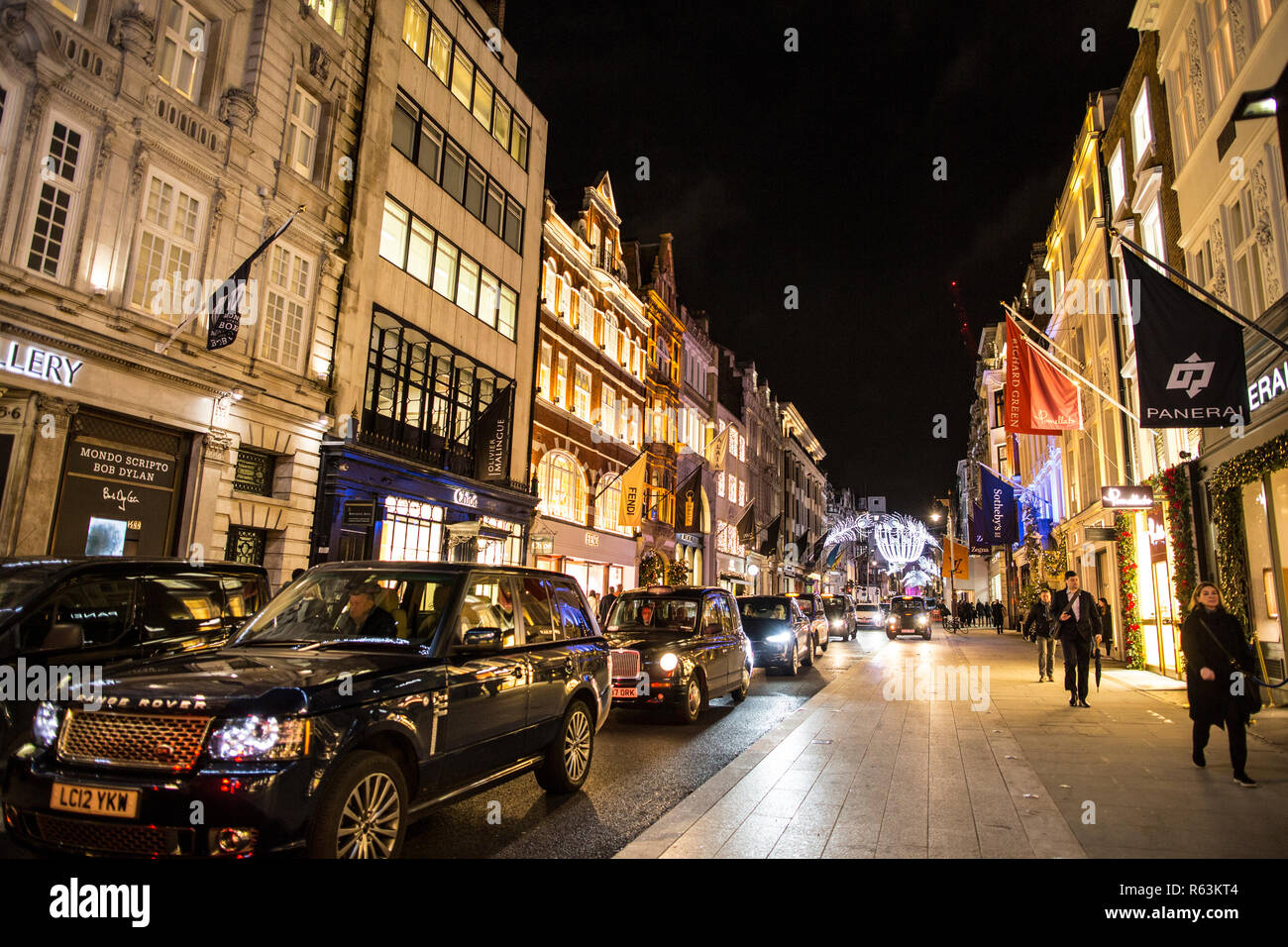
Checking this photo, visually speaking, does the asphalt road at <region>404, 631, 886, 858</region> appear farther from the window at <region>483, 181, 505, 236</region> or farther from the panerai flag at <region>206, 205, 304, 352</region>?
the window at <region>483, 181, 505, 236</region>

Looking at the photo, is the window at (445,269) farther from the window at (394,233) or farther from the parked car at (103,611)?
the parked car at (103,611)

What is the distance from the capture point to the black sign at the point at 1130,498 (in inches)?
656

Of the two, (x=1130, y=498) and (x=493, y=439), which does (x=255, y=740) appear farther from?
(x=493, y=439)

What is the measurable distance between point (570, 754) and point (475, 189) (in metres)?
20.0

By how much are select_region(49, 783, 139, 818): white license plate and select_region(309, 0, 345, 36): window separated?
719 inches

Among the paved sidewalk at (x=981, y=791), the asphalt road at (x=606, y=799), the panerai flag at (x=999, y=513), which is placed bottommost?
the asphalt road at (x=606, y=799)

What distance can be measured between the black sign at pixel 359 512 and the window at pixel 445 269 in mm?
6909

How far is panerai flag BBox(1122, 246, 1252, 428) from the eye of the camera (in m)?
10.4

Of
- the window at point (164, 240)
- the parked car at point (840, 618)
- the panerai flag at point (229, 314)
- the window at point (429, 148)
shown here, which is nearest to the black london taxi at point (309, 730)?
the panerai flag at point (229, 314)

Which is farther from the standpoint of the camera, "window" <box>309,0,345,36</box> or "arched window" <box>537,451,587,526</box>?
"arched window" <box>537,451,587,526</box>
